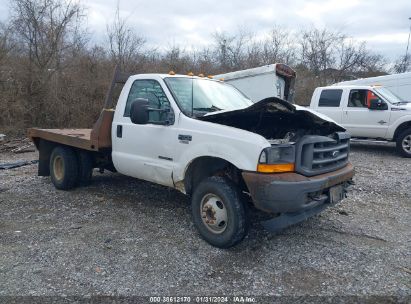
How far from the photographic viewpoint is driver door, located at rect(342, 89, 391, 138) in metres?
10.2

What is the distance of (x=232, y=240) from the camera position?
155 inches

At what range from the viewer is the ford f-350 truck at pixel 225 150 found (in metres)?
3.70

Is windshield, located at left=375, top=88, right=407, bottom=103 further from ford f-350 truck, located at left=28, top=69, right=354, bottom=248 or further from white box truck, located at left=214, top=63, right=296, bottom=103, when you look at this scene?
ford f-350 truck, located at left=28, top=69, right=354, bottom=248

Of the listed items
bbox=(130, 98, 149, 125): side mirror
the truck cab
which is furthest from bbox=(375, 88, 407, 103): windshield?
bbox=(130, 98, 149, 125): side mirror

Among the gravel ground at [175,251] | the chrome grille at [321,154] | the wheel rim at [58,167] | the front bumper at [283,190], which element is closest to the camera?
the gravel ground at [175,251]

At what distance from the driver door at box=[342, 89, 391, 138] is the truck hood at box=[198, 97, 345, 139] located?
654cm

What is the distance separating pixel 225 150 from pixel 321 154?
1057 millimetres

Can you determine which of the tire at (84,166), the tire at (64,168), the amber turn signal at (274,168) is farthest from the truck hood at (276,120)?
the tire at (64,168)

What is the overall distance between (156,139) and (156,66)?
46.6 feet

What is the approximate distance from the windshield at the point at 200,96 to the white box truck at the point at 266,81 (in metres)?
5.02

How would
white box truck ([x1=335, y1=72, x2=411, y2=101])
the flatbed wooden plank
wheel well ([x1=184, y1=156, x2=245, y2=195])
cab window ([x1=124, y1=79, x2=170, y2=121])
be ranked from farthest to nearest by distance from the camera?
white box truck ([x1=335, y1=72, x2=411, y2=101]), the flatbed wooden plank, cab window ([x1=124, y1=79, x2=170, y2=121]), wheel well ([x1=184, y1=156, x2=245, y2=195])

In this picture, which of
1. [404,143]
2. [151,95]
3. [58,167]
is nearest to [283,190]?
[151,95]

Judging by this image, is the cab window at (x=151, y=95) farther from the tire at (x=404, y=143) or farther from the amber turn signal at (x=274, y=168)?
the tire at (x=404, y=143)

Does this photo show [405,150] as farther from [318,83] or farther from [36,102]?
[318,83]
